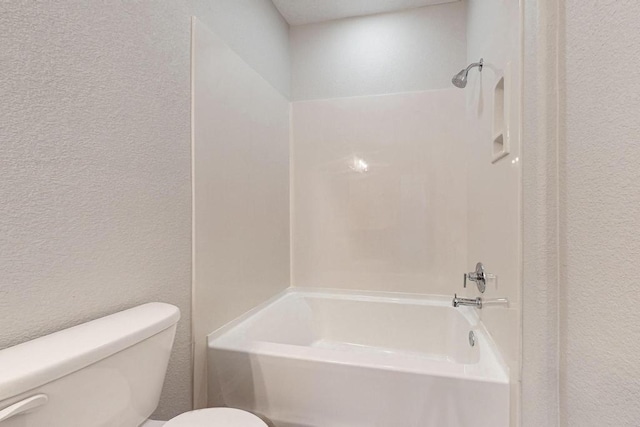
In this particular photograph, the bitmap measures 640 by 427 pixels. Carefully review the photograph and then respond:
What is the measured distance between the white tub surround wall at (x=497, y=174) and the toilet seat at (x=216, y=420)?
2.90 ft

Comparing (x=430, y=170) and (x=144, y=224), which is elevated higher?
(x=430, y=170)

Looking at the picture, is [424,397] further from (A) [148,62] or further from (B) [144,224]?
(A) [148,62]

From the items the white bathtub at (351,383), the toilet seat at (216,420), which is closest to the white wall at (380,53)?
the white bathtub at (351,383)

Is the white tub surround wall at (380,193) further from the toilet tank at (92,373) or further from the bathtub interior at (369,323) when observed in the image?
the toilet tank at (92,373)

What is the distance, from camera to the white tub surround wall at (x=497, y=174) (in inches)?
41.4

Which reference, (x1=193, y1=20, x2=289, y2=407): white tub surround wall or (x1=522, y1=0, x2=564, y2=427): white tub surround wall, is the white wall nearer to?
(x1=193, y1=20, x2=289, y2=407): white tub surround wall

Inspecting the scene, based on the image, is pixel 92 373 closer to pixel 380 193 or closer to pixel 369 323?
pixel 369 323

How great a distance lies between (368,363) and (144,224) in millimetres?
993

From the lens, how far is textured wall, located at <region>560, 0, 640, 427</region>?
1.98 feet

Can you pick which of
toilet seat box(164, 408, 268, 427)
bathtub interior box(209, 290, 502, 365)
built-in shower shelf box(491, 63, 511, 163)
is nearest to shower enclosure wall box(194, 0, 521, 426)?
bathtub interior box(209, 290, 502, 365)

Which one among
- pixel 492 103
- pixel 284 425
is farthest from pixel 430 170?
pixel 284 425

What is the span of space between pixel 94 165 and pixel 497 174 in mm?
1496

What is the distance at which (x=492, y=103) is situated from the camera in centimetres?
133

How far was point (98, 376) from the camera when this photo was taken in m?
0.73
